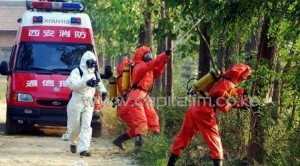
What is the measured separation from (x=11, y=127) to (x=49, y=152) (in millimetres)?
2911

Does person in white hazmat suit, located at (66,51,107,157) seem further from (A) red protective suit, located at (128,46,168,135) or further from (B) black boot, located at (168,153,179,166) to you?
(B) black boot, located at (168,153,179,166)

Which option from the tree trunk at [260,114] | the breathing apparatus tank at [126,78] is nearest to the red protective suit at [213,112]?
the tree trunk at [260,114]

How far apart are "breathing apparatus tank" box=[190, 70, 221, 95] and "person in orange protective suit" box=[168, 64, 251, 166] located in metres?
0.06

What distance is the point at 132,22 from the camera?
18938 millimetres

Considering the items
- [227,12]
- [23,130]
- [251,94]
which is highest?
[227,12]

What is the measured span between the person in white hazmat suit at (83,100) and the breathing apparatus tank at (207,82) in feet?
8.57

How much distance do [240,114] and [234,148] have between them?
0.52 meters

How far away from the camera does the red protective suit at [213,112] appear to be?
27.1 ft

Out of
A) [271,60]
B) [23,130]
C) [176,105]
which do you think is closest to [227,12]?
[271,60]

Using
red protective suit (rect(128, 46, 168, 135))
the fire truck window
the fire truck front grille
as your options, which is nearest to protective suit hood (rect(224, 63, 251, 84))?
red protective suit (rect(128, 46, 168, 135))

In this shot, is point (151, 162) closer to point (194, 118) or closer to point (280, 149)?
point (194, 118)

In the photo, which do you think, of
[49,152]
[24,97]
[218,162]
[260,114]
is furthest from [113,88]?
[260,114]

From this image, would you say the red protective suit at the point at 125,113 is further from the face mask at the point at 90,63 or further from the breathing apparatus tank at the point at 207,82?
the breathing apparatus tank at the point at 207,82

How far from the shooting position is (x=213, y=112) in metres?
8.55
